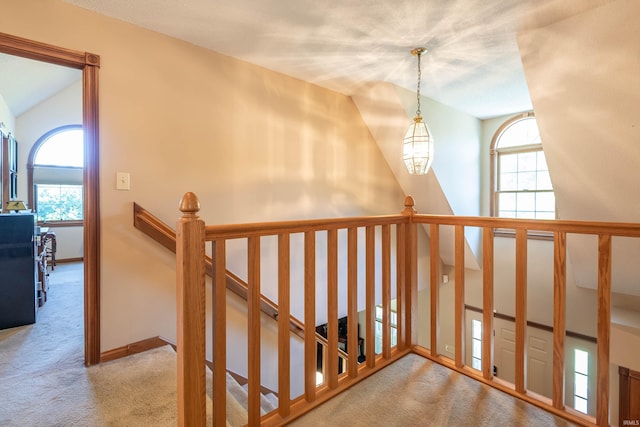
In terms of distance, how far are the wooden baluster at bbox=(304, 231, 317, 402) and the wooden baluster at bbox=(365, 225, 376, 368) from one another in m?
0.40

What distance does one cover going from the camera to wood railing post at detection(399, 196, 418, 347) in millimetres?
1991

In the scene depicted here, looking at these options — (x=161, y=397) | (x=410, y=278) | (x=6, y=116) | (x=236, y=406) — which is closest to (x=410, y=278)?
(x=410, y=278)

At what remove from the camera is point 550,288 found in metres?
3.79

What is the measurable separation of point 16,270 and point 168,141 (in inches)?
65.5

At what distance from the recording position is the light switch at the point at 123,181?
1907 millimetres

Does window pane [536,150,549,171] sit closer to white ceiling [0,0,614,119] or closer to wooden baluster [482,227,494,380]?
white ceiling [0,0,614,119]

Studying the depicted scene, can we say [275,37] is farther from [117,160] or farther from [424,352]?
[424,352]

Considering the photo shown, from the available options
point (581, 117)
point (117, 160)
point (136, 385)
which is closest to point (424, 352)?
point (136, 385)

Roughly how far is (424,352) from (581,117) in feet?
6.93

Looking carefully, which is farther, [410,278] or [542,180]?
[542,180]

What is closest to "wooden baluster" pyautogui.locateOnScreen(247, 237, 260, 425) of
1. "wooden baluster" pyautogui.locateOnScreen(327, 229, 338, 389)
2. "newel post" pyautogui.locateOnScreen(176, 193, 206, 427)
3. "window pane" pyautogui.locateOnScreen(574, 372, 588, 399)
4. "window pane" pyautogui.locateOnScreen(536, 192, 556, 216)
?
"newel post" pyautogui.locateOnScreen(176, 193, 206, 427)

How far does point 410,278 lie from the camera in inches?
78.4

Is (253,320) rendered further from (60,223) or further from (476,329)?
(60,223)

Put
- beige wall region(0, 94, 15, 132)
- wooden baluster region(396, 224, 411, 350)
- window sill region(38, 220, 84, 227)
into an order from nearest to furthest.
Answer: wooden baluster region(396, 224, 411, 350) → beige wall region(0, 94, 15, 132) → window sill region(38, 220, 84, 227)
